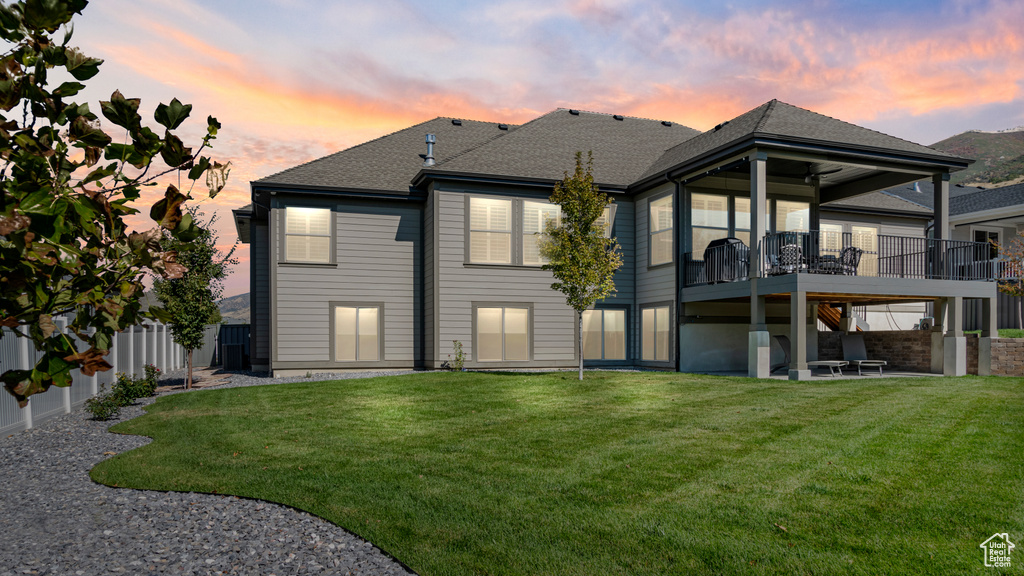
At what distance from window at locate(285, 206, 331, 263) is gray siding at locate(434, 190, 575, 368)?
326 centimetres

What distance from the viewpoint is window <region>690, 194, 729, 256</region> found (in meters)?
18.8

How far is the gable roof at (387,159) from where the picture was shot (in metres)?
18.9

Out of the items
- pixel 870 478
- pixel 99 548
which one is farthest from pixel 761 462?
pixel 99 548

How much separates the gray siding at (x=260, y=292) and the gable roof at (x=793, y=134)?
40.2 feet

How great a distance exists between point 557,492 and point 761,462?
91.9 inches

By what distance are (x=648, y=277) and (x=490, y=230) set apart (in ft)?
15.9

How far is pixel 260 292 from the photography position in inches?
853

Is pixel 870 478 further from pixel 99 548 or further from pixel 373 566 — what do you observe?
pixel 99 548

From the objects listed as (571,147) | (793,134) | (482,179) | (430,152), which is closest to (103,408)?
(482,179)

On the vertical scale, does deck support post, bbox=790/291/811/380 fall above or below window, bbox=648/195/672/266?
below

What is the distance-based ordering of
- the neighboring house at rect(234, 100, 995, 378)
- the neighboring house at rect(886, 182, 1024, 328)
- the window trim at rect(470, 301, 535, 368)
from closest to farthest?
the neighboring house at rect(234, 100, 995, 378)
the window trim at rect(470, 301, 535, 368)
the neighboring house at rect(886, 182, 1024, 328)

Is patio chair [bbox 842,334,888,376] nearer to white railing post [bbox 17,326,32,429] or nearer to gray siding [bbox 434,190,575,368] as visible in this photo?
gray siding [bbox 434,190,575,368]

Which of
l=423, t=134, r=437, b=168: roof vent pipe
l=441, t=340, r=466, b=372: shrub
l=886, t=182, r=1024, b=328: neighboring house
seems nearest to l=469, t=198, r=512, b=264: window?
l=441, t=340, r=466, b=372: shrub

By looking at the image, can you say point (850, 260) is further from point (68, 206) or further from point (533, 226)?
point (68, 206)
